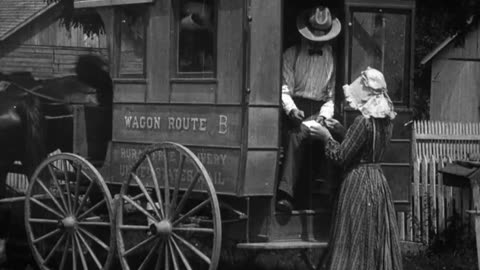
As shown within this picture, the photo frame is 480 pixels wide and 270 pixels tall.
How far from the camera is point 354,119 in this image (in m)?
8.02

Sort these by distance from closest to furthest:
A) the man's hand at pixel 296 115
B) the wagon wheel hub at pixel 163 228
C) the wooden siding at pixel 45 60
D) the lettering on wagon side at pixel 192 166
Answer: the lettering on wagon side at pixel 192 166 < the wagon wheel hub at pixel 163 228 < the man's hand at pixel 296 115 < the wooden siding at pixel 45 60

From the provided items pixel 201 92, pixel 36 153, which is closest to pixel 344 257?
pixel 201 92

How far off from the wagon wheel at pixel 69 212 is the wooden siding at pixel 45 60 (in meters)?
1.97

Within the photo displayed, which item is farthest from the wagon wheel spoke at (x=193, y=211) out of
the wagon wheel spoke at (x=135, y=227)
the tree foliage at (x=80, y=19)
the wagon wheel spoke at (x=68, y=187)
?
the tree foliage at (x=80, y=19)

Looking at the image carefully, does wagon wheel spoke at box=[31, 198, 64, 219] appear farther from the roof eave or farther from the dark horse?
the roof eave

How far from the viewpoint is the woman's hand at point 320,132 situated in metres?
7.84

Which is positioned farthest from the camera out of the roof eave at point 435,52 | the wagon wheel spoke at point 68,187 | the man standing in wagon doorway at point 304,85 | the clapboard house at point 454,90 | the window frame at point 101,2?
the clapboard house at point 454,90

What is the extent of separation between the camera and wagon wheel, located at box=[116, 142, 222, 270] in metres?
7.61

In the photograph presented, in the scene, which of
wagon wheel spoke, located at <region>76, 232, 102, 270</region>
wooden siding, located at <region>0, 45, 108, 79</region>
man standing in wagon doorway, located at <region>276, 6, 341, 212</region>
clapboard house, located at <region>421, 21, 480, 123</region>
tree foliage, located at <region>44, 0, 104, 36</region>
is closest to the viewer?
man standing in wagon doorway, located at <region>276, 6, 341, 212</region>

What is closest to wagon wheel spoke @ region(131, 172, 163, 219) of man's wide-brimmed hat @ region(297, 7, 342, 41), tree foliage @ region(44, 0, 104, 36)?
man's wide-brimmed hat @ region(297, 7, 342, 41)

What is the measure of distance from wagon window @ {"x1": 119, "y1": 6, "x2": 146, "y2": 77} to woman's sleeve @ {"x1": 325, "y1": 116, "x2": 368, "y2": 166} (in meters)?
1.94

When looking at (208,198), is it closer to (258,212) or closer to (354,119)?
(258,212)

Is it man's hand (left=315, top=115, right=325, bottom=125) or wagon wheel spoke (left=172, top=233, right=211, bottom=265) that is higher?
man's hand (left=315, top=115, right=325, bottom=125)

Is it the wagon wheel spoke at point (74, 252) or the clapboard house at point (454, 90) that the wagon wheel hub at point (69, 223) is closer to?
the wagon wheel spoke at point (74, 252)
